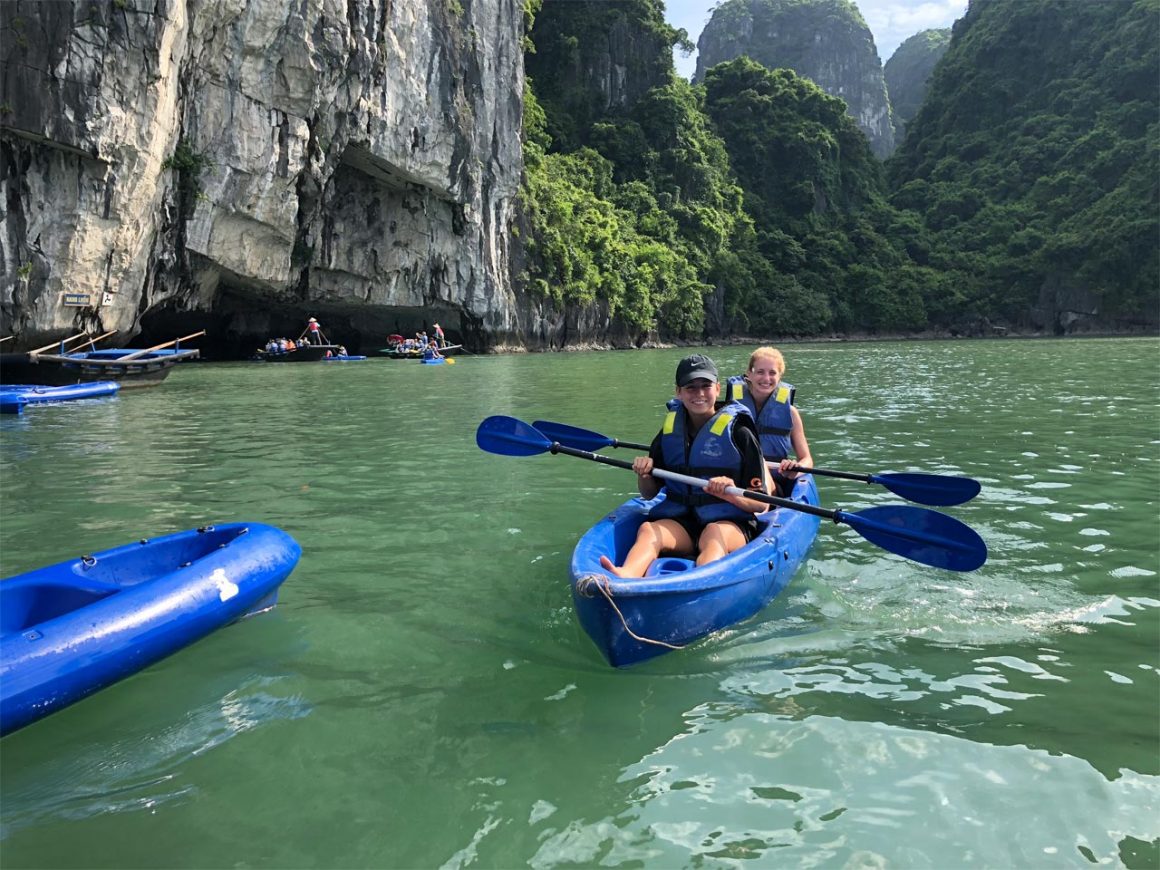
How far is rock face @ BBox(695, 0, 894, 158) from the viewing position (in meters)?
97.2

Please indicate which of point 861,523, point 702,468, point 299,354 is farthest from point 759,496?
point 299,354

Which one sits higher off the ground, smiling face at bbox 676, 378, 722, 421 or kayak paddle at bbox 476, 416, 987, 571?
smiling face at bbox 676, 378, 722, 421

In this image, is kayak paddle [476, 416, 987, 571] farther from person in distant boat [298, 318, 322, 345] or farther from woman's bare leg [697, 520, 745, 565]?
person in distant boat [298, 318, 322, 345]

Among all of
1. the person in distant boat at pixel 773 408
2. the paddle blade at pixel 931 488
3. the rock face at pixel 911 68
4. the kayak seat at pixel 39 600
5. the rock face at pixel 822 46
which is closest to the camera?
the kayak seat at pixel 39 600

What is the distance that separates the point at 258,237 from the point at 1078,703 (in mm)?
23851

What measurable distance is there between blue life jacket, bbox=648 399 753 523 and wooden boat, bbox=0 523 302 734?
6.61 feet

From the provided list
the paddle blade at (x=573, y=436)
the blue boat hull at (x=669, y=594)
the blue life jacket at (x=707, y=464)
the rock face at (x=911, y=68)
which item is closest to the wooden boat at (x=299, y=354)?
the paddle blade at (x=573, y=436)

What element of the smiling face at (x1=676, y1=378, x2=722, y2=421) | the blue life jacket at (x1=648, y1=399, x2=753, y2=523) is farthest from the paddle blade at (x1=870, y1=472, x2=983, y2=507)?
the smiling face at (x1=676, y1=378, x2=722, y2=421)

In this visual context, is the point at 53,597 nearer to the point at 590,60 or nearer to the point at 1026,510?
the point at 1026,510

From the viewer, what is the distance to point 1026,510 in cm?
527

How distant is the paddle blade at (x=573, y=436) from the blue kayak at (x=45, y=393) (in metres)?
9.78

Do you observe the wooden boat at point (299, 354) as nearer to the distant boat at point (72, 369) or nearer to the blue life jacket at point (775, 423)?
the distant boat at point (72, 369)

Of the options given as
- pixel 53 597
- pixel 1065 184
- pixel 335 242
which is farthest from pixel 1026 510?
pixel 1065 184

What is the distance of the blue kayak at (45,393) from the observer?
437 inches
